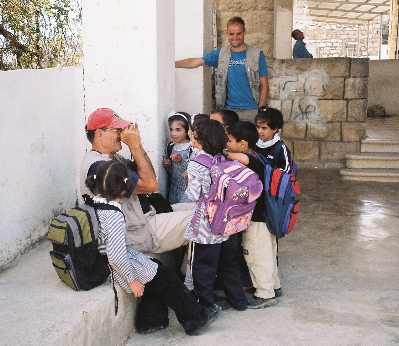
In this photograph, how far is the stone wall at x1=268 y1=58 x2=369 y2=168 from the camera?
7.79 metres

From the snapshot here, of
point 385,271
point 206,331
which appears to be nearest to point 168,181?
point 206,331

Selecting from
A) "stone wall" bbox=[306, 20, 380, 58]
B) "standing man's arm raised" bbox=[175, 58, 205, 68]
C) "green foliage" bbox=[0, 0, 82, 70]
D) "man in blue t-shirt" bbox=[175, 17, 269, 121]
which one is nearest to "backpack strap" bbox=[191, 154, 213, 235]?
"standing man's arm raised" bbox=[175, 58, 205, 68]

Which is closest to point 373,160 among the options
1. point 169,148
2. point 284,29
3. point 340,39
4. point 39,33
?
point 284,29

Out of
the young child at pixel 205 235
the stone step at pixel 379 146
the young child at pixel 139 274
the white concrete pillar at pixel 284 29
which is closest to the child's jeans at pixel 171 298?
the young child at pixel 139 274

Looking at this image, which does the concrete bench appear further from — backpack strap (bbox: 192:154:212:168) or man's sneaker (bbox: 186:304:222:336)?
backpack strap (bbox: 192:154:212:168)

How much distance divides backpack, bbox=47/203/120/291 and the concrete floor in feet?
1.70

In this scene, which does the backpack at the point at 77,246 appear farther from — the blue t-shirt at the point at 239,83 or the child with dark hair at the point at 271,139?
the blue t-shirt at the point at 239,83

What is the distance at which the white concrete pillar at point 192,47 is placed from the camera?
4824mm

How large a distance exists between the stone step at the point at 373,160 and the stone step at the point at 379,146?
14 centimetres

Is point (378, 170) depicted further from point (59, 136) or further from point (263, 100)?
point (59, 136)

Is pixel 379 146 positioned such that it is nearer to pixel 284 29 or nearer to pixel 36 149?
pixel 284 29

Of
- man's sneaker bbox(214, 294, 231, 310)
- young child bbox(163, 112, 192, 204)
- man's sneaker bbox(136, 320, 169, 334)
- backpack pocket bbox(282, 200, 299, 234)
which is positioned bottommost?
man's sneaker bbox(136, 320, 169, 334)

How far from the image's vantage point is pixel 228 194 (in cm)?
304

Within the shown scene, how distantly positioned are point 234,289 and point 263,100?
7.58ft
